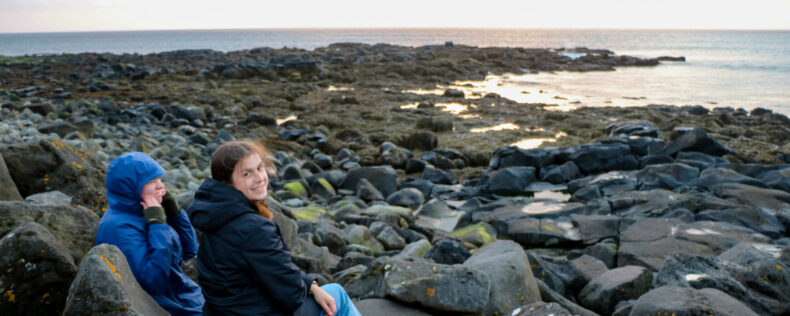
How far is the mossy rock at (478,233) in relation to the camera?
836 centimetres

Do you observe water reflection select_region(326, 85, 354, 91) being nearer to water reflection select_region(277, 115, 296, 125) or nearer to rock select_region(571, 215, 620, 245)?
water reflection select_region(277, 115, 296, 125)

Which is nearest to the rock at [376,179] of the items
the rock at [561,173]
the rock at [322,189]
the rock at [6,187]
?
the rock at [322,189]

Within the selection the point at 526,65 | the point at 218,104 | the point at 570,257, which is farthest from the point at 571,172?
the point at 526,65

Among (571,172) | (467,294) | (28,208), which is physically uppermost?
(28,208)

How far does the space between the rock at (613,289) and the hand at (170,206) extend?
3.95 meters

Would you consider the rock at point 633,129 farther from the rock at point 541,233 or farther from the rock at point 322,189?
the rock at point 322,189

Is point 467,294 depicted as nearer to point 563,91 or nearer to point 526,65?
point 563,91

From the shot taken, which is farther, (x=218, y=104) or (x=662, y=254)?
(x=218, y=104)

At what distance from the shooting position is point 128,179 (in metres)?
3.34

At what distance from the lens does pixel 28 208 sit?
11.2ft

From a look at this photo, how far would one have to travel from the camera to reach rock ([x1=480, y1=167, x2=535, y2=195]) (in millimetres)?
11859

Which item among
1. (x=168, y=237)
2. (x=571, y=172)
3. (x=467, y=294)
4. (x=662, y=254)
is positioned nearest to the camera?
(x=168, y=237)

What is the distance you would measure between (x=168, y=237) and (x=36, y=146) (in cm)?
245

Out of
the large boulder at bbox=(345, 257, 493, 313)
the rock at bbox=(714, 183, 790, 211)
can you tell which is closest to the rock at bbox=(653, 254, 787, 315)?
the large boulder at bbox=(345, 257, 493, 313)
